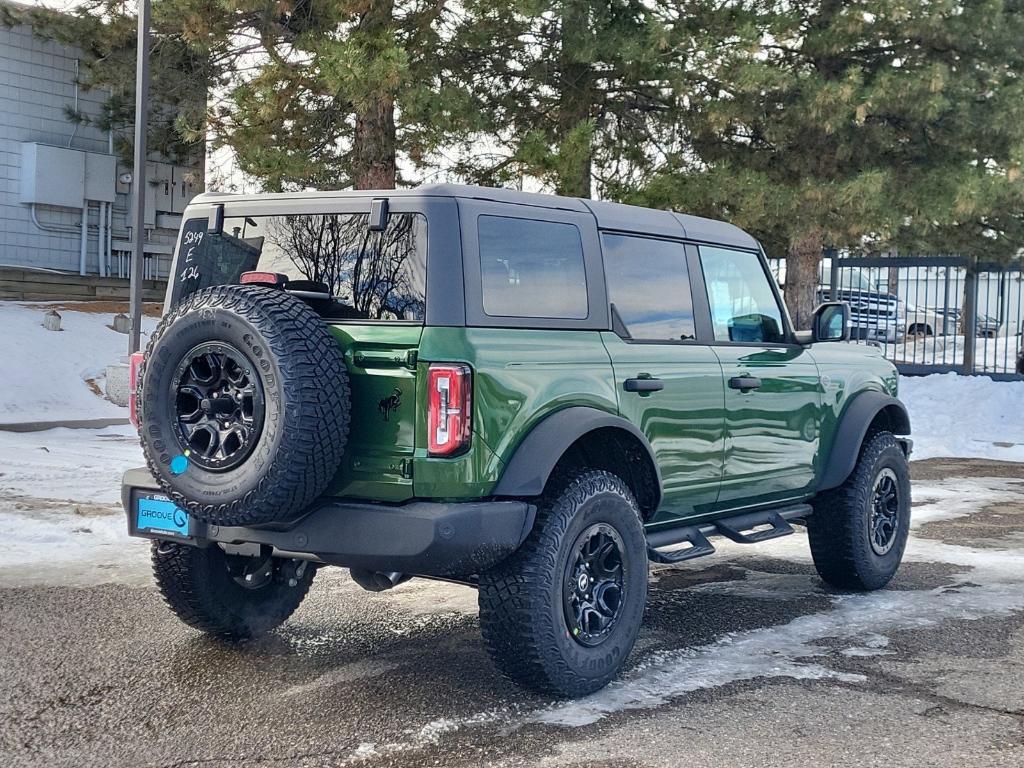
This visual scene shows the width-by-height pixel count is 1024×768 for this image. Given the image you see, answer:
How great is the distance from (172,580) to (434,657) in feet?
3.95

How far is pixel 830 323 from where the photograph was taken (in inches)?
253

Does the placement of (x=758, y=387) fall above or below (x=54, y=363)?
above

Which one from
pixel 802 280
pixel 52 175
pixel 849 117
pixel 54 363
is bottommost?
pixel 54 363

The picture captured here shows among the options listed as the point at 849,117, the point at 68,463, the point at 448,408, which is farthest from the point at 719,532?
the point at 849,117

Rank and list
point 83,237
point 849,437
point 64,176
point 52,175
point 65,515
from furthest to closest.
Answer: point 83,237 → point 64,176 → point 52,175 → point 65,515 → point 849,437

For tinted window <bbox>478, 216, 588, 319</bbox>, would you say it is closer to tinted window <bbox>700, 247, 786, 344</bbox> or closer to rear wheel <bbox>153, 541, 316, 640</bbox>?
tinted window <bbox>700, 247, 786, 344</bbox>

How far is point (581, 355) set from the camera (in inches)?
195

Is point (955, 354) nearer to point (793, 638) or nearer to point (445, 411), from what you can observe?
point (793, 638)

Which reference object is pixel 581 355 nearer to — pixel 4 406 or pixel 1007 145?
pixel 4 406

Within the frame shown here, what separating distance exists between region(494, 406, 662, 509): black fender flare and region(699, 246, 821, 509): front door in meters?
1.29

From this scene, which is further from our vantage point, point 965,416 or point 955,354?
point 955,354

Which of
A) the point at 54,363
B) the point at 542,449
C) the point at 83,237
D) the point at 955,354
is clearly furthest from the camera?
the point at 83,237

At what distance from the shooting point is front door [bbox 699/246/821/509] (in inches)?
233

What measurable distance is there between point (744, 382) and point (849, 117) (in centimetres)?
1213
